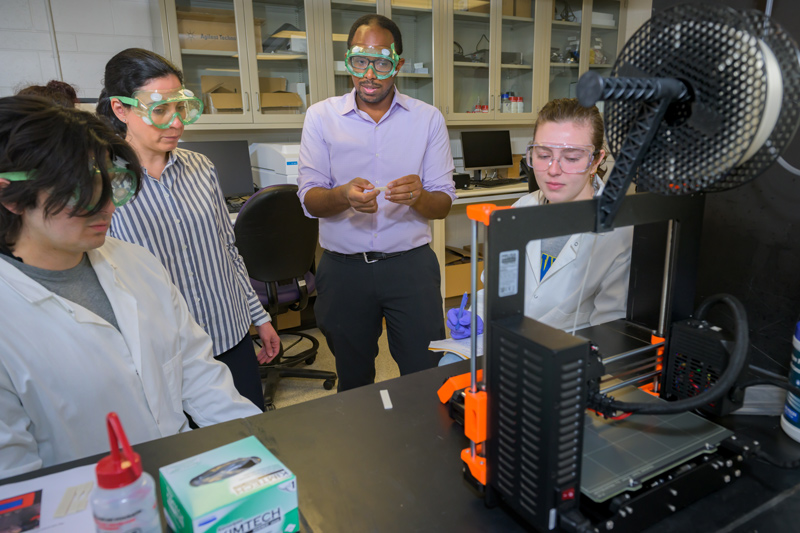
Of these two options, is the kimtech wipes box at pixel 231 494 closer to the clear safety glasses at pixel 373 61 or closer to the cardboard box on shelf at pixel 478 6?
the clear safety glasses at pixel 373 61

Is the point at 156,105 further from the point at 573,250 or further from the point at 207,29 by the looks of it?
the point at 207,29

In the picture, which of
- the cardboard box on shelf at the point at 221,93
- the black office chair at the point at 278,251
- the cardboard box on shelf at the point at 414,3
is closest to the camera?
the black office chair at the point at 278,251

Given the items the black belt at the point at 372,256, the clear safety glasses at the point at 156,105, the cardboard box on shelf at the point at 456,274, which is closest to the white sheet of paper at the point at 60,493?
the clear safety glasses at the point at 156,105

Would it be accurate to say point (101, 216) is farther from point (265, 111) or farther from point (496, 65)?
point (496, 65)

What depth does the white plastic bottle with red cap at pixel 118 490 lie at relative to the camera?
0.51 metres

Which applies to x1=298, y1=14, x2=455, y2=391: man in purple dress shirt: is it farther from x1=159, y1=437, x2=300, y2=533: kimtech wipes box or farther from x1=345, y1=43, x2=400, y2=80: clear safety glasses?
x1=159, y1=437, x2=300, y2=533: kimtech wipes box

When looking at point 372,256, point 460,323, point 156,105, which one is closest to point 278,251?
point 372,256

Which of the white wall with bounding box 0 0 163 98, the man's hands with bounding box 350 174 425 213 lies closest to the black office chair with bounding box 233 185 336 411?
the man's hands with bounding box 350 174 425 213

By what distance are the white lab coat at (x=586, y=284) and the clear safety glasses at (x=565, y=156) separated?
0.54 ft

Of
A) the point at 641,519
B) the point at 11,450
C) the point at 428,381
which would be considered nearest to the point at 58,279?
the point at 11,450

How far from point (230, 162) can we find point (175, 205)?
1.77 meters

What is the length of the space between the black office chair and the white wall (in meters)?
1.44

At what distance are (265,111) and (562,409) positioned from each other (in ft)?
9.39

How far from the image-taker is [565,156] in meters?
1.31
